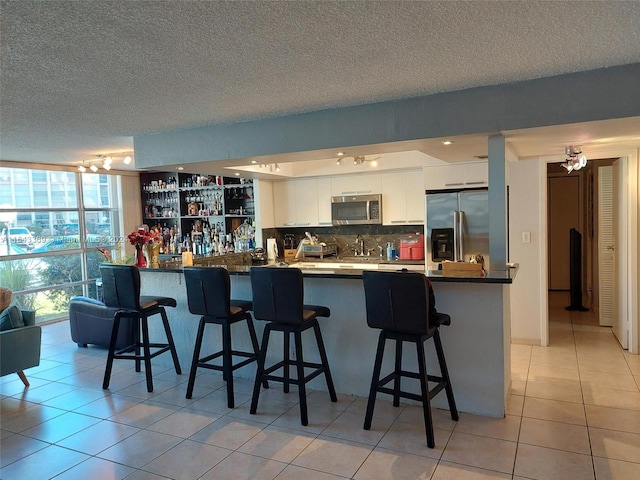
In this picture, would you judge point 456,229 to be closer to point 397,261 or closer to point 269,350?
point 397,261

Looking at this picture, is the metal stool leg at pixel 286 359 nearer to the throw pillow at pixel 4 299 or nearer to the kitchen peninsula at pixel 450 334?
the kitchen peninsula at pixel 450 334

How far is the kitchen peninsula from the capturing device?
3.25 m

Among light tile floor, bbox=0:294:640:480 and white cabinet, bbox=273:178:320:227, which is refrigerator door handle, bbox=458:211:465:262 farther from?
white cabinet, bbox=273:178:320:227

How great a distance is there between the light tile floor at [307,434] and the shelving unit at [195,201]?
3.47m

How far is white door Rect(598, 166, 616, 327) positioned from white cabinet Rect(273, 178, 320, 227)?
3558mm

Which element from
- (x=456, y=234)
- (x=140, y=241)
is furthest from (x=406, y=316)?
(x=140, y=241)

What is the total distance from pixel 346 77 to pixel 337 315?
1.89 meters

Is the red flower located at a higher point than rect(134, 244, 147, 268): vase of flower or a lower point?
higher

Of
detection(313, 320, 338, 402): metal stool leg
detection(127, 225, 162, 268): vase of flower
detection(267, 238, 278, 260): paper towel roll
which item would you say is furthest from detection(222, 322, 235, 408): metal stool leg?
detection(267, 238, 278, 260): paper towel roll

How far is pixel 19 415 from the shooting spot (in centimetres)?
357

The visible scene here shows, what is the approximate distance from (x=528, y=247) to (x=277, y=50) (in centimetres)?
381

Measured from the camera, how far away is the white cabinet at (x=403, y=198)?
229 inches

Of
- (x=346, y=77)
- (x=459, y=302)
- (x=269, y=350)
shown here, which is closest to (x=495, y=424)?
(x=459, y=302)

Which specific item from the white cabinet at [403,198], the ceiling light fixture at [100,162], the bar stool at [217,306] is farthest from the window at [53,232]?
the white cabinet at [403,198]
